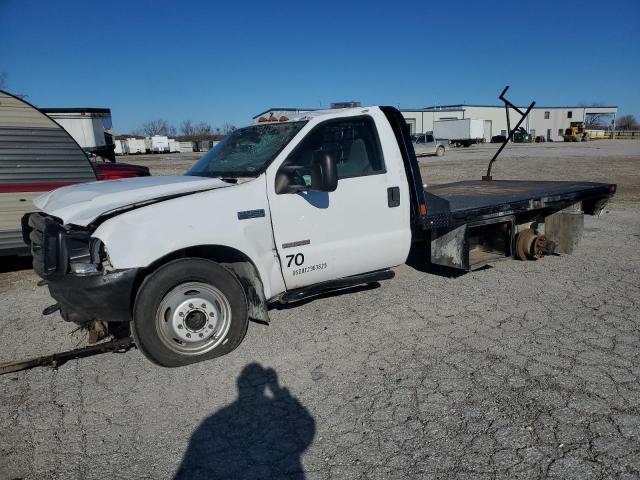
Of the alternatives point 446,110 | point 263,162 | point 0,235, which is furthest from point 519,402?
point 446,110

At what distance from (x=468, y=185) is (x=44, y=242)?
638 cm

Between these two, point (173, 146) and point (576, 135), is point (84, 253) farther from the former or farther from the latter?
point (173, 146)

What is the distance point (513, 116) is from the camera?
74000 millimetres

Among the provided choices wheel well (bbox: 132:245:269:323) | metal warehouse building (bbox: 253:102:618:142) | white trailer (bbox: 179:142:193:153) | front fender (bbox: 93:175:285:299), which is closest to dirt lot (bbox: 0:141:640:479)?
wheel well (bbox: 132:245:269:323)

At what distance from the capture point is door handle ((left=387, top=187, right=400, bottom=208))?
4730 mm

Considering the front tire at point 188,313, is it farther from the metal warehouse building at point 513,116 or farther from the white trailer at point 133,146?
the white trailer at point 133,146

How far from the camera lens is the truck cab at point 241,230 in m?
3.58

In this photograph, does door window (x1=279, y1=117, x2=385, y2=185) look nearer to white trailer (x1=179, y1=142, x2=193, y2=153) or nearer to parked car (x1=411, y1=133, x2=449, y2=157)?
parked car (x1=411, y1=133, x2=449, y2=157)

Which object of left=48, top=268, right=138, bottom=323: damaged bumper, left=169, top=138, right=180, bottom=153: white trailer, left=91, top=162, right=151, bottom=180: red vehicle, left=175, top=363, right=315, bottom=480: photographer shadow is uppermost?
left=169, top=138, right=180, bottom=153: white trailer

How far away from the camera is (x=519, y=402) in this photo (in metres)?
3.21

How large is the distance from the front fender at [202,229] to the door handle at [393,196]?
1.32m

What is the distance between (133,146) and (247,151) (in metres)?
73.3

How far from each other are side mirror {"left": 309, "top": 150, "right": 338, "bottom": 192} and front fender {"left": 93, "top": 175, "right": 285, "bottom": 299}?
0.48m

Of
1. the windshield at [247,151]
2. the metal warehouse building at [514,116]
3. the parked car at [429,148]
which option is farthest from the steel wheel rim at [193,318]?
the metal warehouse building at [514,116]
